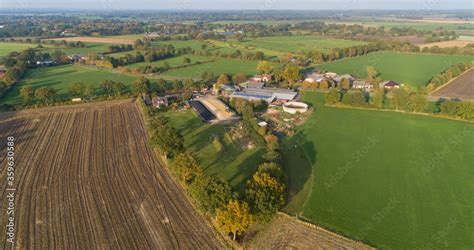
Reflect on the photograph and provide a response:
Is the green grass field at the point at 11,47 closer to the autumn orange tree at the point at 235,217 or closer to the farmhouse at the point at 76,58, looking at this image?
the farmhouse at the point at 76,58

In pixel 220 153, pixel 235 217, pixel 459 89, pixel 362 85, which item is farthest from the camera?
pixel 362 85

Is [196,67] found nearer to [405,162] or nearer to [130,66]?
[130,66]

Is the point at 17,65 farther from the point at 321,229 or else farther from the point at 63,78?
the point at 321,229

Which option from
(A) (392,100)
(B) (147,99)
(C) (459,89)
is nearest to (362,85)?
(A) (392,100)

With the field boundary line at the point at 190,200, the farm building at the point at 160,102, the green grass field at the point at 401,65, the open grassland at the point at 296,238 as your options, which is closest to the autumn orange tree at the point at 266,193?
the open grassland at the point at 296,238

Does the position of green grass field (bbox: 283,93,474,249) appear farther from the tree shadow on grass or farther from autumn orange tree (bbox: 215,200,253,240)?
autumn orange tree (bbox: 215,200,253,240)
